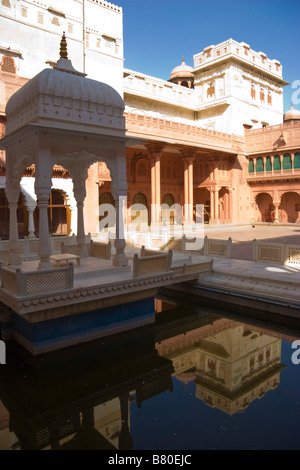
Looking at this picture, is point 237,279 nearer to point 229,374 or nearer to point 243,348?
point 243,348

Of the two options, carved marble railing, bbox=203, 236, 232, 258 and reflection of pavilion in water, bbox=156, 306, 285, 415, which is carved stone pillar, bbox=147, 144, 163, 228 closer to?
carved marble railing, bbox=203, 236, 232, 258

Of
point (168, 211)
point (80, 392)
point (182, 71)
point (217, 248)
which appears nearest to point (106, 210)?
point (168, 211)

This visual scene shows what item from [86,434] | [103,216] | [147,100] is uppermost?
[147,100]

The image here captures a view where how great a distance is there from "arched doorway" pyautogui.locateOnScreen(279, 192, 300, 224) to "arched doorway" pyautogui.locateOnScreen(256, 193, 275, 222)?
38.8 inches

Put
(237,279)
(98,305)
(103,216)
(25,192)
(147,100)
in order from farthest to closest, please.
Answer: (147,100)
(103,216)
(25,192)
(237,279)
(98,305)

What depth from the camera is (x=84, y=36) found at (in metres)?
20.1

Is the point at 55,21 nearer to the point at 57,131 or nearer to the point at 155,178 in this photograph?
the point at 155,178

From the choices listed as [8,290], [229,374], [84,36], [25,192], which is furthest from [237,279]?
[84,36]

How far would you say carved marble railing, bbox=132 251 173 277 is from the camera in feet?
24.5

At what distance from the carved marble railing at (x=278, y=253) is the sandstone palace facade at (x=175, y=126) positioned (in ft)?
35.7

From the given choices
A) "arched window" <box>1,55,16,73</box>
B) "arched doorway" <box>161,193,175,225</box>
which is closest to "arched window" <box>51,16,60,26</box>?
"arched window" <box>1,55,16,73</box>

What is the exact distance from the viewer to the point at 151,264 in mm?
7797
